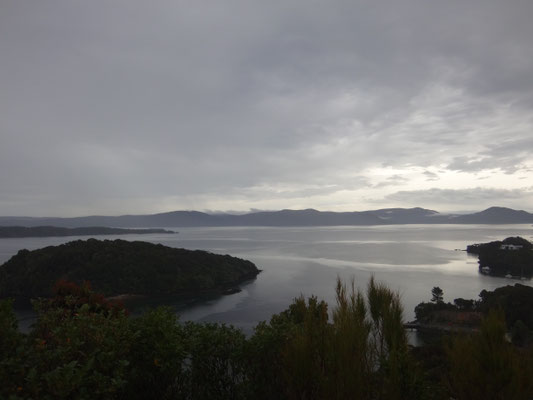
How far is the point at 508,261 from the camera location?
171 feet

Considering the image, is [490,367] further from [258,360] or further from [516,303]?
[516,303]

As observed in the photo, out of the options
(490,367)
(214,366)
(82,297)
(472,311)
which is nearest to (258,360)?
(214,366)

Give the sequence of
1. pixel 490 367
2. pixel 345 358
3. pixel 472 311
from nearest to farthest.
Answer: pixel 490 367 → pixel 345 358 → pixel 472 311

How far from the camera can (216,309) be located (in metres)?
33.5

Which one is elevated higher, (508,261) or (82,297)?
(82,297)

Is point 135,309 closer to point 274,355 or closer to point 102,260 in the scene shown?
point 102,260

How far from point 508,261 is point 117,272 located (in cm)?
5794

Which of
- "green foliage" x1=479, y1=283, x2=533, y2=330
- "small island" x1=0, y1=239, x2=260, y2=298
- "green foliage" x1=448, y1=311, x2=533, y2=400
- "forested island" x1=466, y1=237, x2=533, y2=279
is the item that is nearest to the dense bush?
"green foliage" x1=448, y1=311, x2=533, y2=400

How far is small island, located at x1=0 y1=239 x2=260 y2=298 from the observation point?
39.6 m

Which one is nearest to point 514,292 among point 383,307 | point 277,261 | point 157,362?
point 383,307

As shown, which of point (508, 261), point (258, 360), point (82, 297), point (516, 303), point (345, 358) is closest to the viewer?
point (345, 358)

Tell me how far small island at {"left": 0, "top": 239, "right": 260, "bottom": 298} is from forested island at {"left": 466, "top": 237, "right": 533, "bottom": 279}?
127 feet

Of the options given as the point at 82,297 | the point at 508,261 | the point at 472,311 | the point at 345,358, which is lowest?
the point at 472,311

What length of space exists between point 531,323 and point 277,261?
45265 mm
